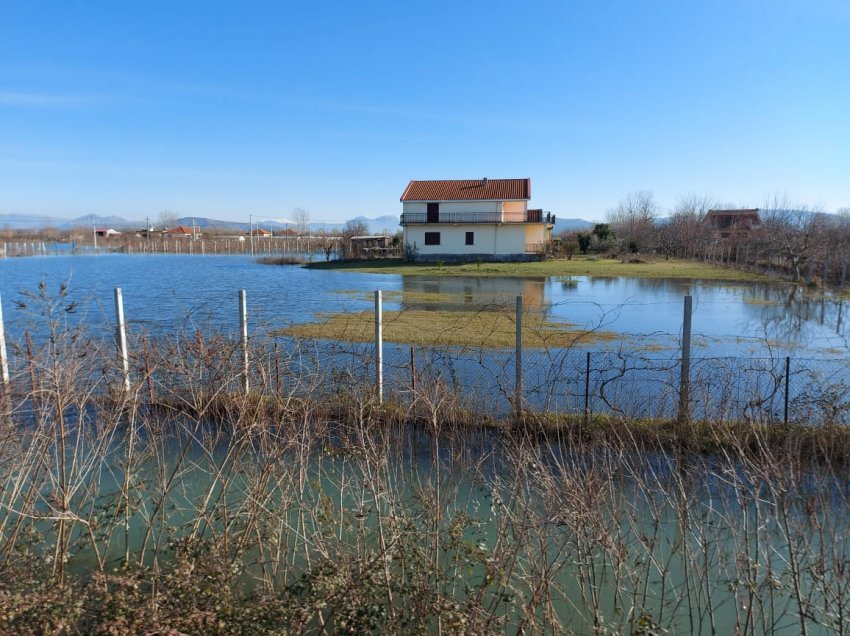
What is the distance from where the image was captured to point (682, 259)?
48.6 meters

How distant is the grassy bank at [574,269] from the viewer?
34.5m

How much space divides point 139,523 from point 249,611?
8.57ft

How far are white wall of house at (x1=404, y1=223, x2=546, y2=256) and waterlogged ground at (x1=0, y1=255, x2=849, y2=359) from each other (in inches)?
506

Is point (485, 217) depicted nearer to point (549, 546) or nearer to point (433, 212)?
point (433, 212)

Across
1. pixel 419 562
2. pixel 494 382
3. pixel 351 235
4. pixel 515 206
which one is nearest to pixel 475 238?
pixel 515 206

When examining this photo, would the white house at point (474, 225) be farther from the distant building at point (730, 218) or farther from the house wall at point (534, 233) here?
the distant building at point (730, 218)

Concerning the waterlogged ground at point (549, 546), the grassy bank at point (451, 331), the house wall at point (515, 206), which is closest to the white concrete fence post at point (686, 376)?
the waterlogged ground at point (549, 546)

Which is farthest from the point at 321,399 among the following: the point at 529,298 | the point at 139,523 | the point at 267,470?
the point at 529,298

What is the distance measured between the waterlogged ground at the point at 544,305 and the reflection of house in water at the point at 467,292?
51mm

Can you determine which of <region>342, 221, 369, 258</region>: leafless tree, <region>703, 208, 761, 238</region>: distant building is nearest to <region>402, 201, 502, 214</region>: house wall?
<region>342, 221, 369, 258</region>: leafless tree

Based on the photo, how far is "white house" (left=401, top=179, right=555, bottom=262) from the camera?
1889 inches

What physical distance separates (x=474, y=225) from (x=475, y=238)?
1.09 meters

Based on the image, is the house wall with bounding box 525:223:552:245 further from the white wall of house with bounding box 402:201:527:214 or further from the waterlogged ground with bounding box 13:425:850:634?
the waterlogged ground with bounding box 13:425:850:634

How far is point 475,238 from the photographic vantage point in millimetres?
48625
